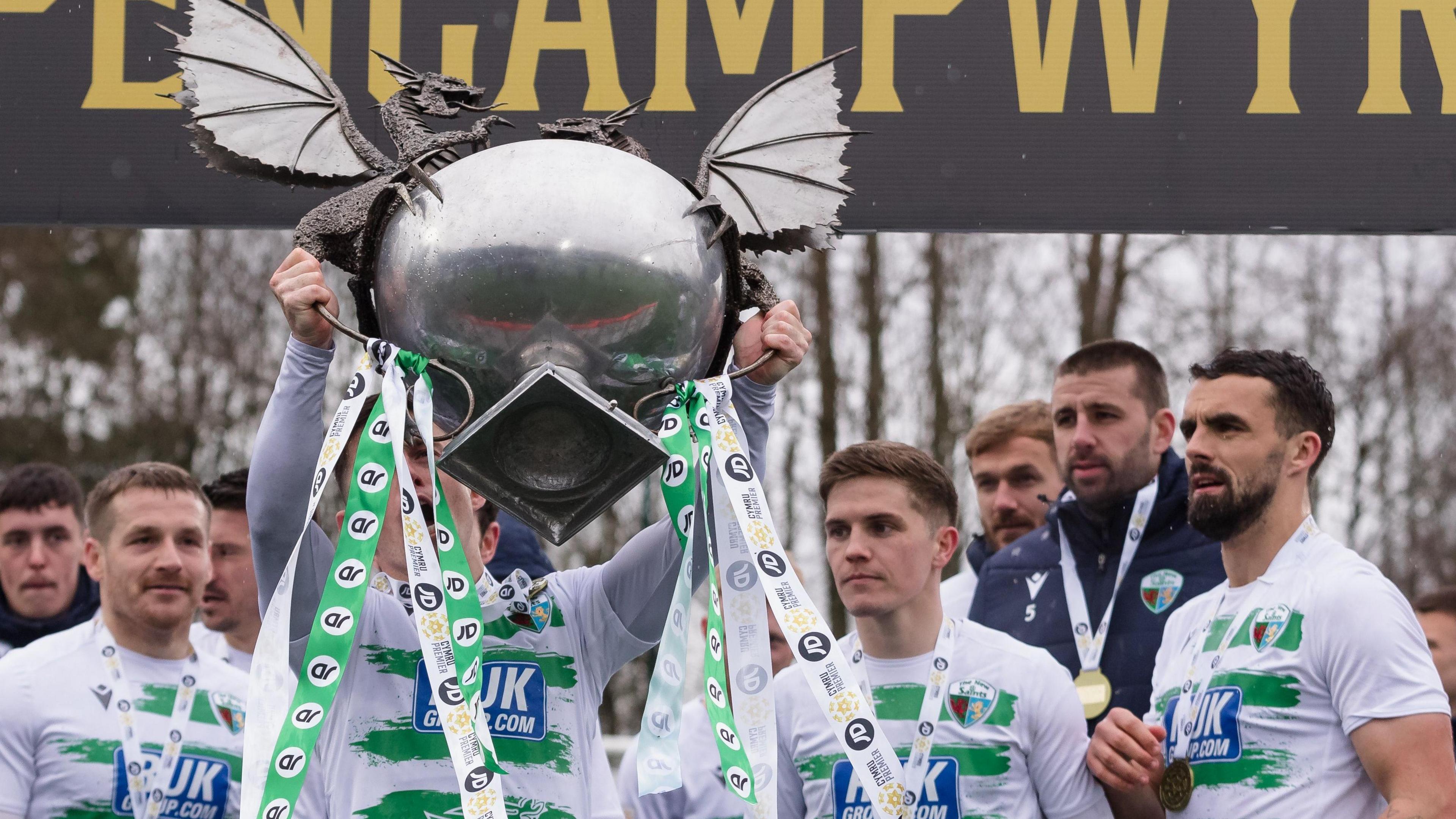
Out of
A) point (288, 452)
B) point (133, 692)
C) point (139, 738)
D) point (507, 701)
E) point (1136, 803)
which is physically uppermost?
point (288, 452)

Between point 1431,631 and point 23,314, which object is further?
point 23,314

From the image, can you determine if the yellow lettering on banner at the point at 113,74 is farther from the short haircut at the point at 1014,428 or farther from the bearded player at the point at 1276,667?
the short haircut at the point at 1014,428

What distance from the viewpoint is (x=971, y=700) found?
4355mm

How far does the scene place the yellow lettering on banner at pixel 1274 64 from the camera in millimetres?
4164

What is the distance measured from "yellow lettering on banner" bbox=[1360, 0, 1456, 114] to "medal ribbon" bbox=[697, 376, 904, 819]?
6.73 ft

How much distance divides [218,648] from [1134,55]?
3.85 meters

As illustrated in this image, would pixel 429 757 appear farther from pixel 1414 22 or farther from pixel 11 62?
pixel 1414 22

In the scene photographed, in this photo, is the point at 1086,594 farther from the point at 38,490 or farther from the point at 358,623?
the point at 38,490

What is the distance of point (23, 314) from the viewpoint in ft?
52.0

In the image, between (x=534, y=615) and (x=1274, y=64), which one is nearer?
(x=534, y=615)

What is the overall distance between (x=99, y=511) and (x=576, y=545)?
10726 mm

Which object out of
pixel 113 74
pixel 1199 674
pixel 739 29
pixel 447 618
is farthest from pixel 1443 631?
pixel 113 74

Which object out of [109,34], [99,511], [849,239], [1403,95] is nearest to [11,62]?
[109,34]

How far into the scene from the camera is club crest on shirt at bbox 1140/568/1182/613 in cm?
508
